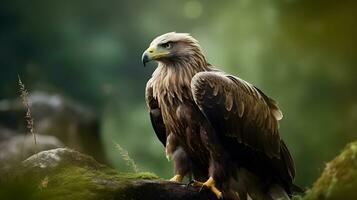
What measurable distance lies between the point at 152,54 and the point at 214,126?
19.4 inches

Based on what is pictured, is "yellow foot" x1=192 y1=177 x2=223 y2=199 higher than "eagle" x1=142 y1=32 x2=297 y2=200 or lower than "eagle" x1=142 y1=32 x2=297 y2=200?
lower

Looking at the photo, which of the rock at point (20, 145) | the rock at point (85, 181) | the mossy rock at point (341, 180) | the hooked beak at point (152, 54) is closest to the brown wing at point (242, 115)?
the hooked beak at point (152, 54)

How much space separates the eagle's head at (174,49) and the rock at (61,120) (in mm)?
2483

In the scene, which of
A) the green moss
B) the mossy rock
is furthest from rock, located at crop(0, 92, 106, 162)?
the mossy rock

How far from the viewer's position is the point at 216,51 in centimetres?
609

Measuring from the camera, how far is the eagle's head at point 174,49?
4.27 meters

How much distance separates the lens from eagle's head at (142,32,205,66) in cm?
427

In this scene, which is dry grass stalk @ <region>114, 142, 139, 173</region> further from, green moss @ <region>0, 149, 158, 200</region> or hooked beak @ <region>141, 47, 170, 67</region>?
hooked beak @ <region>141, 47, 170, 67</region>

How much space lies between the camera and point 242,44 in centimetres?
627

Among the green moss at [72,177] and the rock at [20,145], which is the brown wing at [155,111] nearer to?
the green moss at [72,177]

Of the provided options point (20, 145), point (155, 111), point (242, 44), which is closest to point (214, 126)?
point (155, 111)

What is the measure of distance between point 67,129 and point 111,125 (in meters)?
0.37

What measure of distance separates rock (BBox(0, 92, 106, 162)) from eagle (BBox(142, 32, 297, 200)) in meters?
2.47

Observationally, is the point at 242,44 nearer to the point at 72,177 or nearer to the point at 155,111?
the point at 155,111
